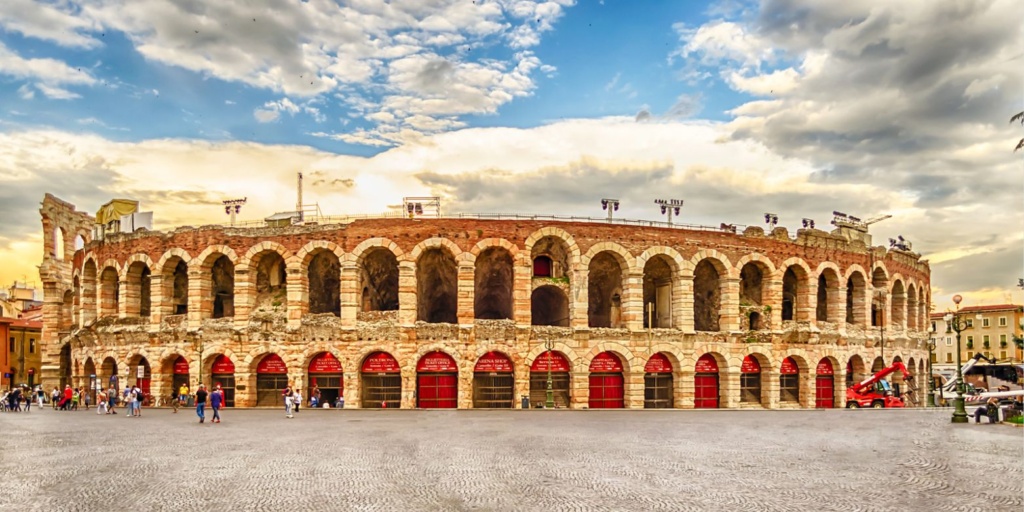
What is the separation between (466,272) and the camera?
130 feet

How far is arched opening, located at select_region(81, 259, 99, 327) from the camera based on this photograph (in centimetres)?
4734

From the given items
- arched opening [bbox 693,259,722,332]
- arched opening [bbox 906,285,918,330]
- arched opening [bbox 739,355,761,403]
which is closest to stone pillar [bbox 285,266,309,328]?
arched opening [bbox 693,259,722,332]

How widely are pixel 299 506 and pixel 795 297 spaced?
3975 cm

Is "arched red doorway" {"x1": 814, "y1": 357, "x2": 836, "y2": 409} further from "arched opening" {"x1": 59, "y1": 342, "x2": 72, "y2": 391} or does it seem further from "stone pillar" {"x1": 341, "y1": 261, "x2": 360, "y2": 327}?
"arched opening" {"x1": 59, "y1": 342, "x2": 72, "y2": 391}

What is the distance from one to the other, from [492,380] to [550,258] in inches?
299

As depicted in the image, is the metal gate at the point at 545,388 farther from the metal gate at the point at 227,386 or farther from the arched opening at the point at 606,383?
the metal gate at the point at 227,386

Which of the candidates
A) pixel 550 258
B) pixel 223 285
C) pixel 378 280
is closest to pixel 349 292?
pixel 378 280

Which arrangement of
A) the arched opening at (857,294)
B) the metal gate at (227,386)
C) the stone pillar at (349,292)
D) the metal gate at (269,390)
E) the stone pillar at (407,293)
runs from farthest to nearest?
the arched opening at (857,294), the metal gate at (227,386), the metal gate at (269,390), the stone pillar at (349,292), the stone pillar at (407,293)

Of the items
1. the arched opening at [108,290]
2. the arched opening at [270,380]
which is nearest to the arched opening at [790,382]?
the arched opening at [270,380]

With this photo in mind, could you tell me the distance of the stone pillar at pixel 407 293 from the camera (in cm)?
3944

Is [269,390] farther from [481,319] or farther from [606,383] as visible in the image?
[606,383]

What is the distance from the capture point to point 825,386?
46.3m

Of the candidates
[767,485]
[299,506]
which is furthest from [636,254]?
[299,506]

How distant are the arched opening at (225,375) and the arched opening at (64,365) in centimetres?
1777
